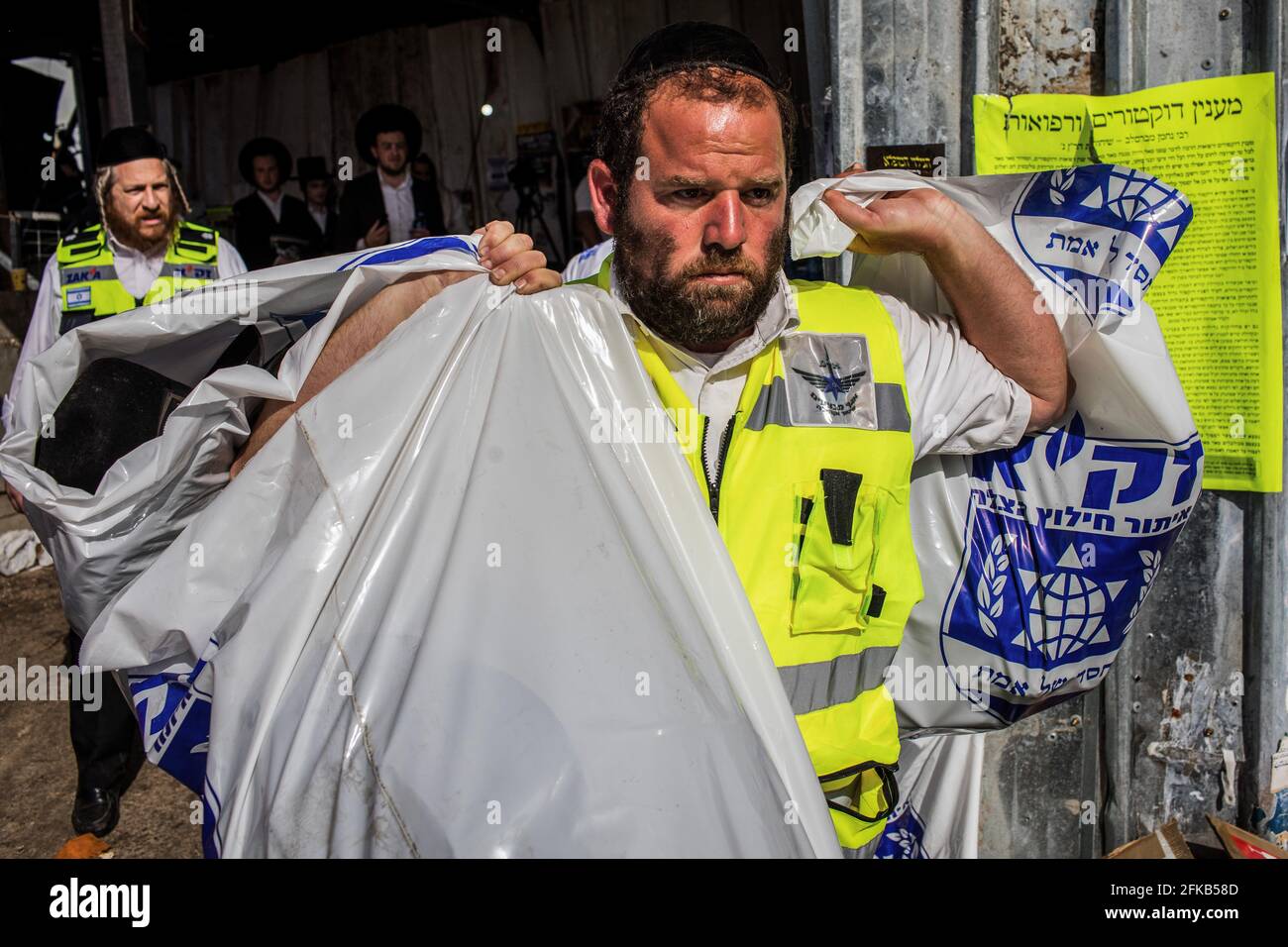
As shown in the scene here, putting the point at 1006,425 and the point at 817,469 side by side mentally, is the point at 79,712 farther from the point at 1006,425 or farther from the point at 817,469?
the point at 1006,425

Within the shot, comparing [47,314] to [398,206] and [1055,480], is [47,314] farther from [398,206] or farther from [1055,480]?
[1055,480]

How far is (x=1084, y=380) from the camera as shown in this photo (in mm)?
1962

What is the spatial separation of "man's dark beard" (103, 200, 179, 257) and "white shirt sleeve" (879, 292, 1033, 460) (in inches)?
115

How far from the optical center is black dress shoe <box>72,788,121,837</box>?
3203 mm

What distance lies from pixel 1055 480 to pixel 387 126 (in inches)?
216

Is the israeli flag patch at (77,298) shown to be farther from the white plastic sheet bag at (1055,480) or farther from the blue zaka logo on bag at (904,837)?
the blue zaka logo on bag at (904,837)

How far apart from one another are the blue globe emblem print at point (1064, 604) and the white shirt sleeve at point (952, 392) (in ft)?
1.13

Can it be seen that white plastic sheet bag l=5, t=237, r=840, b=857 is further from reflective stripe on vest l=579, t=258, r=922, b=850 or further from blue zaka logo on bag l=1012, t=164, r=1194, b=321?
blue zaka logo on bag l=1012, t=164, r=1194, b=321

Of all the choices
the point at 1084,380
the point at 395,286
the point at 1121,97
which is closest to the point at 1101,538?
the point at 1084,380

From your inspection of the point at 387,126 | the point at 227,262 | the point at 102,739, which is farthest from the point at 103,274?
the point at 387,126

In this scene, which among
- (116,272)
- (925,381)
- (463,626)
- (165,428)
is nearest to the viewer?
(463,626)

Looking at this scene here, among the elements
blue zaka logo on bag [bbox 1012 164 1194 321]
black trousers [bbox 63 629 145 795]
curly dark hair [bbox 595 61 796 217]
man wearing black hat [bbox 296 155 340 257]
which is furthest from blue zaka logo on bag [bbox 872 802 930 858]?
man wearing black hat [bbox 296 155 340 257]


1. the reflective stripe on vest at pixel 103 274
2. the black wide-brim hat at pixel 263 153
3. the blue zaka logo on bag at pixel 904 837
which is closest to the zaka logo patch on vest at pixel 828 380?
the blue zaka logo on bag at pixel 904 837

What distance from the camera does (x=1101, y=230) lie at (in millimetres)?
1971
